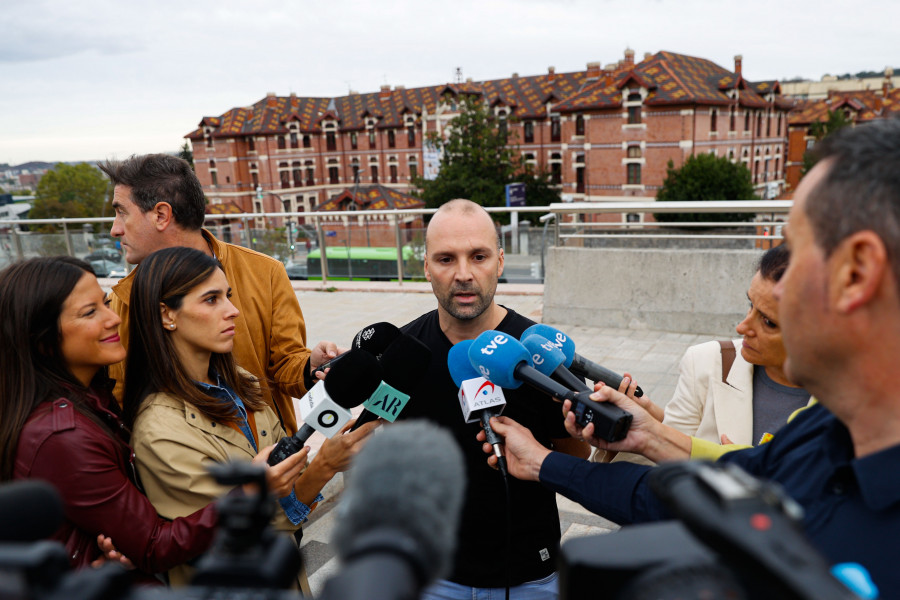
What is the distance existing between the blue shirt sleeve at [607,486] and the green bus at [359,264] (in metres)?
8.22

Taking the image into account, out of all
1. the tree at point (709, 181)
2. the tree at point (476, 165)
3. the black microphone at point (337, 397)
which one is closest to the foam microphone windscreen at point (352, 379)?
the black microphone at point (337, 397)

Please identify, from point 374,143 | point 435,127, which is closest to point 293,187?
point 374,143

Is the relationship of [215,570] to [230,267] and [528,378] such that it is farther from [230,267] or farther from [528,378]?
[230,267]

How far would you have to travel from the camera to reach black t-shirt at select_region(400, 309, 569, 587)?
211 centimetres

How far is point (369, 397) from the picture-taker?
2084mm

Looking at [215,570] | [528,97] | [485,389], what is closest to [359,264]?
[485,389]

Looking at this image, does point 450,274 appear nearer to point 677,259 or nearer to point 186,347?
point 186,347

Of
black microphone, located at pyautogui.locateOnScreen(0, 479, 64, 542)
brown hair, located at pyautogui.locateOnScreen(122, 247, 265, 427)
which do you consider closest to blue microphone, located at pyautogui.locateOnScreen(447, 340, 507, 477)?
brown hair, located at pyautogui.locateOnScreen(122, 247, 265, 427)

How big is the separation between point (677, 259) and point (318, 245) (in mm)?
5905

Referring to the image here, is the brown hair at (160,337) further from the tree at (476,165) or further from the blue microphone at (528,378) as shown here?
the tree at (476,165)

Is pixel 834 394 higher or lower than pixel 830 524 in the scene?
higher

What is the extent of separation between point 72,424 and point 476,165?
4463 centimetres

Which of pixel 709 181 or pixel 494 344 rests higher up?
pixel 494 344

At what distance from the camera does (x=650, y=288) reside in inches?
274
